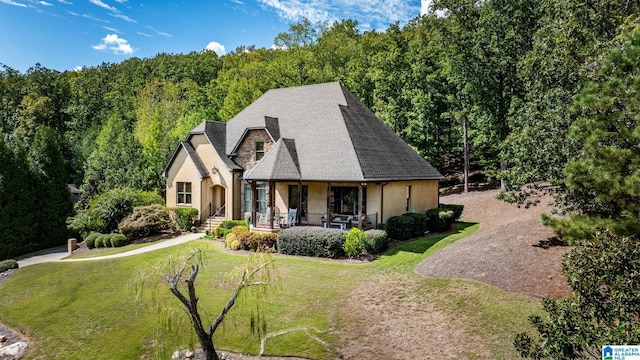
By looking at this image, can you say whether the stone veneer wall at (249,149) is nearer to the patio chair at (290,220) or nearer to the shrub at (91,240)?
the patio chair at (290,220)

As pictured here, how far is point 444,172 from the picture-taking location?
151ft

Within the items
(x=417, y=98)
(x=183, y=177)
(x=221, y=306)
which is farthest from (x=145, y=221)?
(x=417, y=98)

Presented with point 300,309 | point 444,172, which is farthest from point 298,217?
point 444,172

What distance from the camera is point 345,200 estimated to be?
75.3 ft

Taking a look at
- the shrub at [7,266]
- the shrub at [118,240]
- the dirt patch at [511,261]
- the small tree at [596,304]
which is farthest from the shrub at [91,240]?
the small tree at [596,304]

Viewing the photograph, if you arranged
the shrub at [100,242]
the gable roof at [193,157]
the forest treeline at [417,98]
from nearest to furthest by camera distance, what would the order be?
the forest treeline at [417,98], the shrub at [100,242], the gable roof at [193,157]

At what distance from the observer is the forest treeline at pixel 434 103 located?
33.1 feet

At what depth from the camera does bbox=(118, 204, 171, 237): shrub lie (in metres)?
26.0

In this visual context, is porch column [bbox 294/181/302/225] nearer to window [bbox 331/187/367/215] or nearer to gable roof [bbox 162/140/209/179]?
window [bbox 331/187/367/215]

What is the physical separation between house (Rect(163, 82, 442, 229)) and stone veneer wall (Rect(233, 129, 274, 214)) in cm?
7

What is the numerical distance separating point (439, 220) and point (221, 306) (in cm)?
1486

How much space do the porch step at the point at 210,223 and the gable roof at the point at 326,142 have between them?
4.82 meters

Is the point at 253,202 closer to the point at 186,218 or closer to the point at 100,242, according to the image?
the point at 186,218

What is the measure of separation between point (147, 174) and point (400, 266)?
26.1 meters
